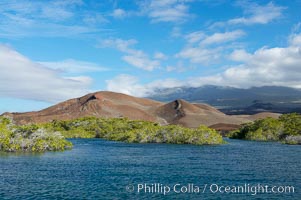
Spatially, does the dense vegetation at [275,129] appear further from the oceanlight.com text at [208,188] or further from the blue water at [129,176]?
the oceanlight.com text at [208,188]

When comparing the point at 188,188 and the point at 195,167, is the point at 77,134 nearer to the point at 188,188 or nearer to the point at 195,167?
the point at 195,167

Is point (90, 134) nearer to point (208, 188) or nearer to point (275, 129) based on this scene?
point (275, 129)

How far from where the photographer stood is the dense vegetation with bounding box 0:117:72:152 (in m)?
70.2

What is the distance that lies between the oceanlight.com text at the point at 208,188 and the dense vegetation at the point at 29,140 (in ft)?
121

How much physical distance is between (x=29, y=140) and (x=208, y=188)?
4248 centimetres

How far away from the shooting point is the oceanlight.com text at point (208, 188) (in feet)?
121

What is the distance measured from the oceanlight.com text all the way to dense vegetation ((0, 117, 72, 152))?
36.9 meters

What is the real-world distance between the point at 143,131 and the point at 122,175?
64.5 m

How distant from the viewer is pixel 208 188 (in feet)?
127

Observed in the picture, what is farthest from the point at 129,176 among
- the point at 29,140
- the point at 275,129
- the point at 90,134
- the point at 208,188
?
the point at 90,134

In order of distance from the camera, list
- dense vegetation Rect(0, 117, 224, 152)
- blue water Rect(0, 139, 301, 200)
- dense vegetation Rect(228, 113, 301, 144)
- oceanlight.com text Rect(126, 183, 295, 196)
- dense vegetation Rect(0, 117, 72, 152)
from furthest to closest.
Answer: dense vegetation Rect(228, 113, 301, 144), dense vegetation Rect(0, 117, 224, 152), dense vegetation Rect(0, 117, 72, 152), oceanlight.com text Rect(126, 183, 295, 196), blue water Rect(0, 139, 301, 200)

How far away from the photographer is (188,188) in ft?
A: 126

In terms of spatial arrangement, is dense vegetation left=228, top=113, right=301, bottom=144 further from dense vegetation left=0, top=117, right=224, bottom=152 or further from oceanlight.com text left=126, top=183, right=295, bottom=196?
oceanlight.com text left=126, top=183, right=295, bottom=196

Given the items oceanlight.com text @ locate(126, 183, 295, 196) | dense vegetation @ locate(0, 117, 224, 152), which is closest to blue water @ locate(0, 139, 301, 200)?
oceanlight.com text @ locate(126, 183, 295, 196)
